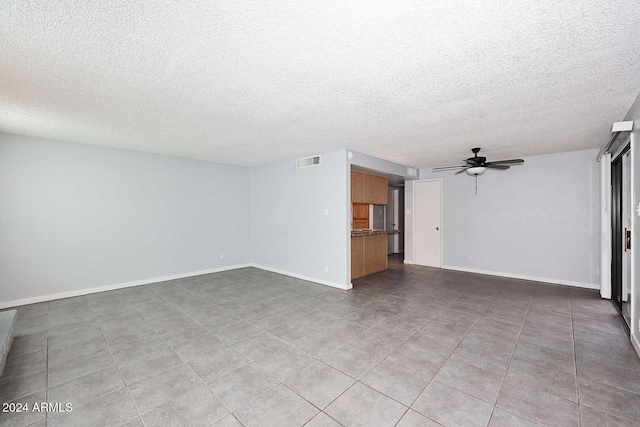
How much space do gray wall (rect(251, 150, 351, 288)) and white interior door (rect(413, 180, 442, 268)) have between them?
316 cm

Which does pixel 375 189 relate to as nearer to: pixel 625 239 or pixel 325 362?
pixel 625 239

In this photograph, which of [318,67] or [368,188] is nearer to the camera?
[318,67]

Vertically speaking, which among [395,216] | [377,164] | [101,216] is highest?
[377,164]

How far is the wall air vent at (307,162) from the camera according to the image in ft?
17.8

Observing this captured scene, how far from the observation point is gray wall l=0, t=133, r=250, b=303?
13.6ft

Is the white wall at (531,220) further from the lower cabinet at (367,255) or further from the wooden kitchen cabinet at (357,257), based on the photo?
the wooden kitchen cabinet at (357,257)

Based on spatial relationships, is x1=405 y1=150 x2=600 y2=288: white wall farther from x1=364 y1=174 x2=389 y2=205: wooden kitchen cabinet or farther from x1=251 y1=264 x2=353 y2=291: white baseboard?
x1=251 y1=264 x2=353 y2=291: white baseboard

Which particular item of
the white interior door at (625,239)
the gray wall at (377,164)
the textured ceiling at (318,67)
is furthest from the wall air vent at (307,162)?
the white interior door at (625,239)

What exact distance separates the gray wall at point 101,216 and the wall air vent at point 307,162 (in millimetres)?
2075

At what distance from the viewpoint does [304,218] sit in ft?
18.7

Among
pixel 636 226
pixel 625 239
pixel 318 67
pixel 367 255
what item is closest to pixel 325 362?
pixel 318 67

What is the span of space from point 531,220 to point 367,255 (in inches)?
138

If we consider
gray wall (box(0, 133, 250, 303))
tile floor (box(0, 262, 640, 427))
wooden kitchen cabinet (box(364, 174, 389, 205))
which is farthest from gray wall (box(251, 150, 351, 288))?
wooden kitchen cabinet (box(364, 174, 389, 205))

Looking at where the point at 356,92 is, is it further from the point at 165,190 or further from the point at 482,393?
the point at 165,190
